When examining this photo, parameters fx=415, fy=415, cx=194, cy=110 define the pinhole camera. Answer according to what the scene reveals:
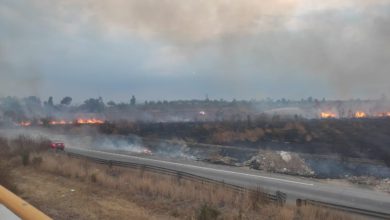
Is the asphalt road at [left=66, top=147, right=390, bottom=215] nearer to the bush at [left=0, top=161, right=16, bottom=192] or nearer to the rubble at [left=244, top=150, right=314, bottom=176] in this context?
the rubble at [left=244, top=150, right=314, bottom=176]

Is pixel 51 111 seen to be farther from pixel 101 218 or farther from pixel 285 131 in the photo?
pixel 101 218

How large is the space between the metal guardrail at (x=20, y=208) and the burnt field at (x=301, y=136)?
3525cm

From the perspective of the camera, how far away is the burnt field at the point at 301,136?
42.7 metres

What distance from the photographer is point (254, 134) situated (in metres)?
53.5

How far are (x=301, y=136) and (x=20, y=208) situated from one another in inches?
1943

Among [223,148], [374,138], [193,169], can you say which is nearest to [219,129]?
[223,148]

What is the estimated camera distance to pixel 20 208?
3.85m

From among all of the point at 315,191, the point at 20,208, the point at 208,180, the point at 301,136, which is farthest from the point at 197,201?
the point at 301,136

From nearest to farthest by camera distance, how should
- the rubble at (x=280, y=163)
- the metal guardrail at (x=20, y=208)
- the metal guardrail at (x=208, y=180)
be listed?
the metal guardrail at (x=20, y=208), the metal guardrail at (x=208, y=180), the rubble at (x=280, y=163)

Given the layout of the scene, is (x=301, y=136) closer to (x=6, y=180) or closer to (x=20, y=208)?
(x=6, y=180)

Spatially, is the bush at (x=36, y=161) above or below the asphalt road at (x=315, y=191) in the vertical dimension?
above

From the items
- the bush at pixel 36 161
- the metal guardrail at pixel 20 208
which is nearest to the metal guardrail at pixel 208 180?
the bush at pixel 36 161

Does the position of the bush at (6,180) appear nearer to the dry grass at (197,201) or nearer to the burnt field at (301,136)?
the dry grass at (197,201)

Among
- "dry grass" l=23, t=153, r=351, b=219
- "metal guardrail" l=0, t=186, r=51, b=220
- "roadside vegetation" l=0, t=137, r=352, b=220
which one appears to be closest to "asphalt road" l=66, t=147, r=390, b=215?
"dry grass" l=23, t=153, r=351, b=219
